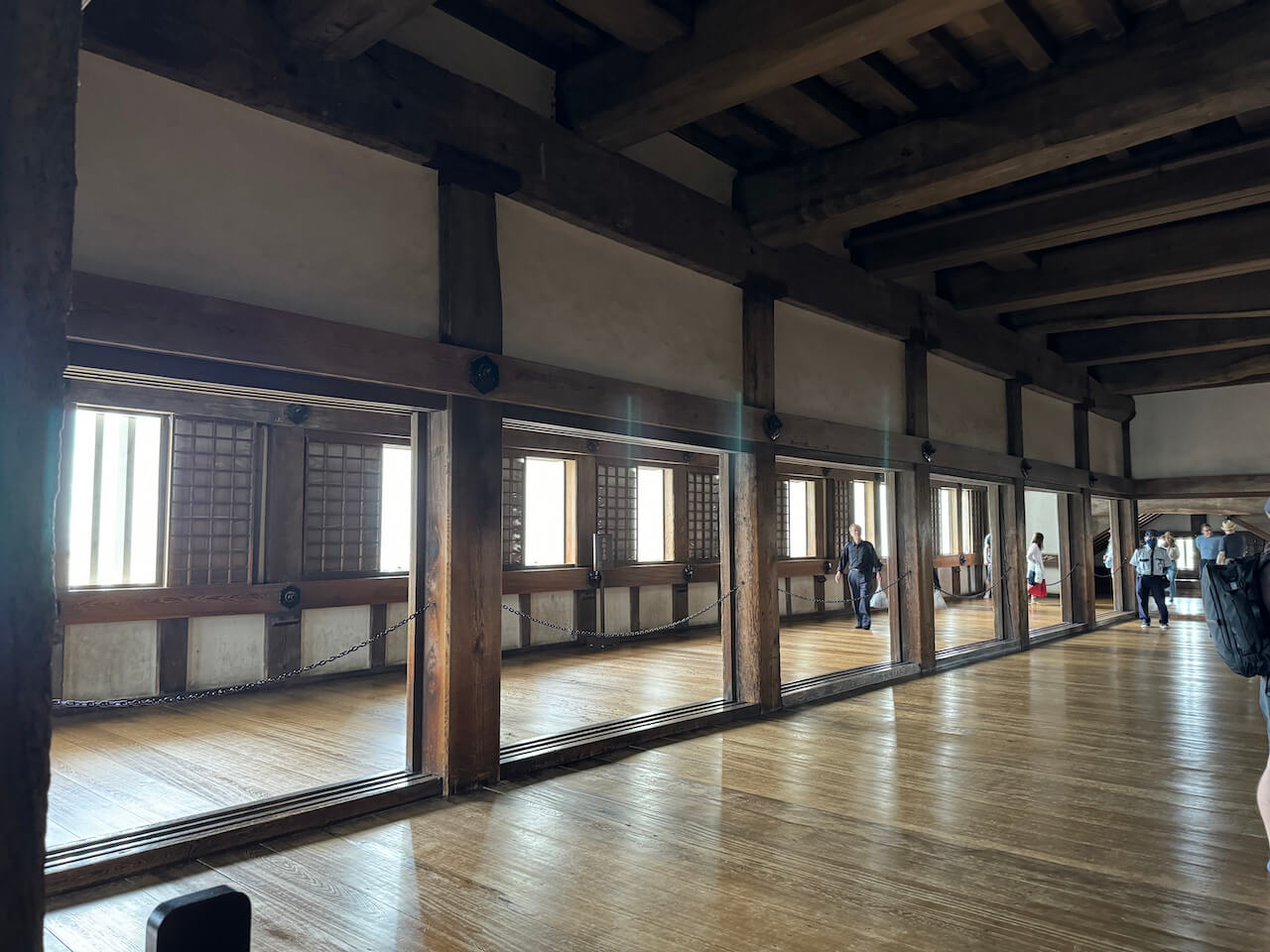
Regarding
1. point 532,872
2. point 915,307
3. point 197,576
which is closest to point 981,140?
point 915,307

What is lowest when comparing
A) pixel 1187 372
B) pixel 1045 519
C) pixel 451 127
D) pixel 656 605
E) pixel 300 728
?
pixel 300 728

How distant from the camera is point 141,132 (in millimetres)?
2973

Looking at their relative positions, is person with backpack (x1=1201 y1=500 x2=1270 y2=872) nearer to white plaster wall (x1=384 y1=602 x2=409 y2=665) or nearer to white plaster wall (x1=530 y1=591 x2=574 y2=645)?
white plaster wall (x1=384 y1=602 x2=409 y2=665)

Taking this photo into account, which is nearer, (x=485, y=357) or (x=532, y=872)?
(x=532, y=872)

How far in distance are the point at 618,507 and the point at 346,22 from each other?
6718 mm

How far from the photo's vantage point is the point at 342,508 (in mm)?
7152

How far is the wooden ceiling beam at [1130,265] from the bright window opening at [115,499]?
251 inches

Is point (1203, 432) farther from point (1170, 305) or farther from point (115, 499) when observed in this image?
point (115, 499)

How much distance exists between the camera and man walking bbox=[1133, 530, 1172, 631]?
984 cm

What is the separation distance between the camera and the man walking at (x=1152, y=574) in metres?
9.84

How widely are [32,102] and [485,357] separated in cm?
239

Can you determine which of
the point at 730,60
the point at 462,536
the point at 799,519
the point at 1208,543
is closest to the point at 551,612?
the point at 799,519

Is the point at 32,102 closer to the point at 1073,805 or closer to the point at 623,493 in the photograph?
the point at 1073,805

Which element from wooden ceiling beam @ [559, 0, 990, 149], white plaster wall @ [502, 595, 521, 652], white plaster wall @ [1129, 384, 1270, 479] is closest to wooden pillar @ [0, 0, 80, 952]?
wooden ceiling beam @ [559, 0, 990, 149]
